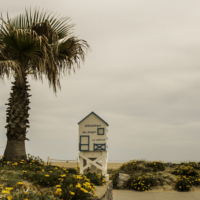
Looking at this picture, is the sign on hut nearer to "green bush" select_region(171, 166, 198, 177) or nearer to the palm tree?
the palm tree

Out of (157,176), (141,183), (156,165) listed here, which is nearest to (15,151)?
(141,183)

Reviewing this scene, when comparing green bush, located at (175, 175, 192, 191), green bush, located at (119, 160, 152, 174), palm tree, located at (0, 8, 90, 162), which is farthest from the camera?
green bush, located at (119, 160, 152, 174)

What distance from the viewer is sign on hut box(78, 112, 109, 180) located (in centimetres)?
1030

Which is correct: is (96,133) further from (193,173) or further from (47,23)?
(193,173)

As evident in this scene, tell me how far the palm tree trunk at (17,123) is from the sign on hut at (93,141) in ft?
8.33

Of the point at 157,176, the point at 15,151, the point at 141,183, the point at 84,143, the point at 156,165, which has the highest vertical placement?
the point at 84,143

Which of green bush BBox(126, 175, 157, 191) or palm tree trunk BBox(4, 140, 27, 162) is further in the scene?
green bush BBox(126, 175, 157, 191)

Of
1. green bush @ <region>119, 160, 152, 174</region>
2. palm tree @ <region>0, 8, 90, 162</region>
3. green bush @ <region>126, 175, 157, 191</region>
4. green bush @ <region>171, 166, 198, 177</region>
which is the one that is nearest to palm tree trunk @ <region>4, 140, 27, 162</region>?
palm tree @ <region>0, 8, 90, 162</region>

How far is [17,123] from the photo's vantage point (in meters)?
10.0

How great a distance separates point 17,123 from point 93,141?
3433mm

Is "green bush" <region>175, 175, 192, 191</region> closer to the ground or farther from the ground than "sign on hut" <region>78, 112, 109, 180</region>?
closer to the ground

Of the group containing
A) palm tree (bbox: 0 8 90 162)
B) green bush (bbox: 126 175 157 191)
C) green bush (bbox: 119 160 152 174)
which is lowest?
green bush (bbox: 126 175 157 191)

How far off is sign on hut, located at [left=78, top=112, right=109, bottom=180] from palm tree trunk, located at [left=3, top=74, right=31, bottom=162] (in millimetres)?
2538

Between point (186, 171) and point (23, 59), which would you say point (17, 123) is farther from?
point (186, 171)
